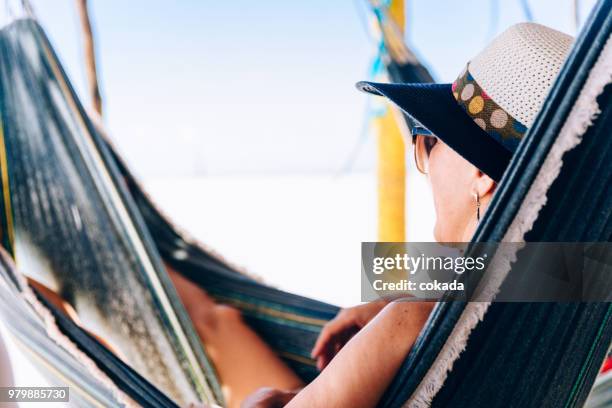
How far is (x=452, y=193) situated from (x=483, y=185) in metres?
0.05

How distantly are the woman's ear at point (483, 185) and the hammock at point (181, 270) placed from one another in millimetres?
98

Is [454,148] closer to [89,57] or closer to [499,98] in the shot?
[499,98]

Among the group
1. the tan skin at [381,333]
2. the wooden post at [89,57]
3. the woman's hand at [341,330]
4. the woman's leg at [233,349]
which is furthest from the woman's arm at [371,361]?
the wooden post at [89,57]

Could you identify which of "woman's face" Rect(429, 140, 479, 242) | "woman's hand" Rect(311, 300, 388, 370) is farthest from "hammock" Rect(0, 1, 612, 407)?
"woman's hand" Rect(311, 300, 388, 370)

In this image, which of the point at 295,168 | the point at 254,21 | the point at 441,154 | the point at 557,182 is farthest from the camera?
the point at 295,168

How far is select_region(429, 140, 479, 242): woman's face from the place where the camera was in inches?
32.1

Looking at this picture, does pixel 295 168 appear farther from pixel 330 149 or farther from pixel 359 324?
pixel 359 324

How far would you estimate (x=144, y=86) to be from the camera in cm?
381

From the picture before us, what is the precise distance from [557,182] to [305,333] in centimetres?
97

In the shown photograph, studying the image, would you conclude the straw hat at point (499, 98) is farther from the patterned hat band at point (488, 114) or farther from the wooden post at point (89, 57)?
the wooden post at point (89, 57)

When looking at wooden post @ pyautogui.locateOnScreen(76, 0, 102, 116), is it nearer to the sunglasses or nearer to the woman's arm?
the sunglasses

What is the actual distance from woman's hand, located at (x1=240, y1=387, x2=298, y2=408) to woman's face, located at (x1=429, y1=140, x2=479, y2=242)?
1.08 feet

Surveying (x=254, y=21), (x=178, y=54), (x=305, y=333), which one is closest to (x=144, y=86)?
(x=178, y=54)

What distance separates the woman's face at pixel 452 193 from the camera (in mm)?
815
